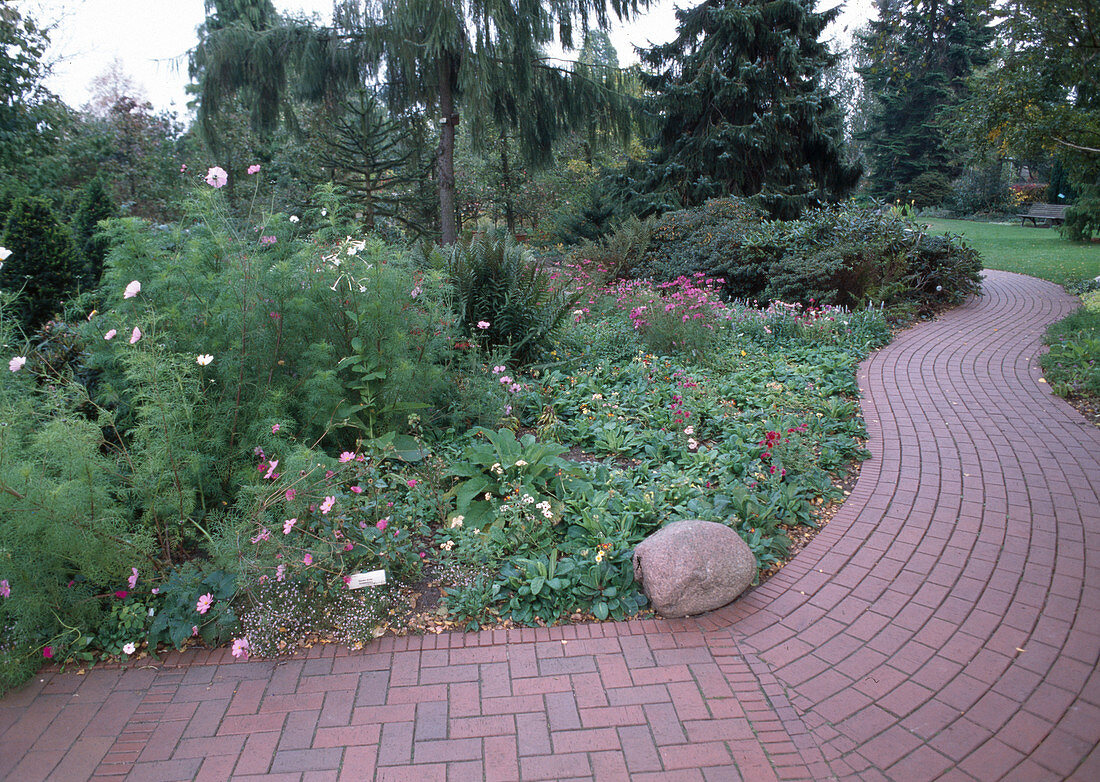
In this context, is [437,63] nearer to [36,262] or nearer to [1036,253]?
[36,262]

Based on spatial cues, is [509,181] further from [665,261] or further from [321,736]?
[321,736]

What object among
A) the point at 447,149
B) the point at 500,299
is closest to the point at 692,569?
the point at 500,299

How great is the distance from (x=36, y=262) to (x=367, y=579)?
6.11 meters

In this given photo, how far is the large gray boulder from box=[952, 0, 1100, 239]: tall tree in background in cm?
839

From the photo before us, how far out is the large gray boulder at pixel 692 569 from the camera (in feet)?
9.41

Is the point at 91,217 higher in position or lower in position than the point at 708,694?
higher

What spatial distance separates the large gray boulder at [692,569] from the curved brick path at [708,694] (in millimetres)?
105

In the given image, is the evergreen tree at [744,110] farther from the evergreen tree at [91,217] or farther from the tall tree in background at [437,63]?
the evergreen tree at [91,217]

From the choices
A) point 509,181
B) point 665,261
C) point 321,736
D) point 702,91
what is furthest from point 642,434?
point 509,181

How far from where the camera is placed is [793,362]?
6469 mm

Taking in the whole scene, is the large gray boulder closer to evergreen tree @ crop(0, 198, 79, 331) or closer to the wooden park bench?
evergreen tree @ crop(0, 198, 79, 331)

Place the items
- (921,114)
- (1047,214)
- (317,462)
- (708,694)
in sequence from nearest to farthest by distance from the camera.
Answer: (708,694) < (317,462) < (1047,214) < (921,114)

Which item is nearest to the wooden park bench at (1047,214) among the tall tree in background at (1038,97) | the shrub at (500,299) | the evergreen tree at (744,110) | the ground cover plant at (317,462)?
the evergreen tree at (744,110)

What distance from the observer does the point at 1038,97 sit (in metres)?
9.52
